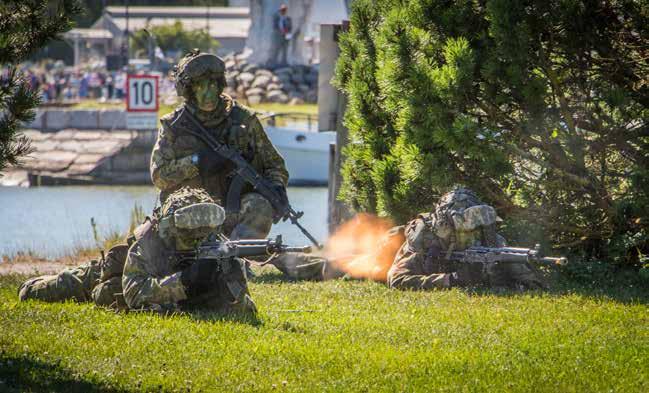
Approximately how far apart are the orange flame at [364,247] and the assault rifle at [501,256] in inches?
46.0

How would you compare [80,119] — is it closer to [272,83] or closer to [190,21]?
[272,83]

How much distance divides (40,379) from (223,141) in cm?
540

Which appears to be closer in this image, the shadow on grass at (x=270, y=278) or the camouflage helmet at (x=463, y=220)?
the camouflage helmet at (x=463, y=220)

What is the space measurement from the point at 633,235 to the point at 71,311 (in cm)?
556

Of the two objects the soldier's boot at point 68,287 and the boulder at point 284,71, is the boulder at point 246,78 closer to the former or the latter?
the boulder at point 284,71

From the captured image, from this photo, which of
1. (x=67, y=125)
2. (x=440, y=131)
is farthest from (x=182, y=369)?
(x=67, y=125)

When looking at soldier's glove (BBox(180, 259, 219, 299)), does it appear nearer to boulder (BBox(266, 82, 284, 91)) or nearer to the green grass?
the green grass

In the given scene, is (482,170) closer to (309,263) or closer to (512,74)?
(512,74)

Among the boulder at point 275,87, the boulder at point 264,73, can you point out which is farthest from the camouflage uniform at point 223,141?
the boulder at point 264,73

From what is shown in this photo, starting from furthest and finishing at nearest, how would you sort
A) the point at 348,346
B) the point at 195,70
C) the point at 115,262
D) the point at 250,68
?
the point at 250,68, the point at 195,70, the point at 115,262, the point at 348,346

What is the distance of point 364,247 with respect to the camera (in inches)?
537

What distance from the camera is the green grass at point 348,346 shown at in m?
7.46

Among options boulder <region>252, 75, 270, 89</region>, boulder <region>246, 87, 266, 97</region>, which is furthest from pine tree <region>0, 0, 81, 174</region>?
boulder <region>252, 75, 270, 89</region>

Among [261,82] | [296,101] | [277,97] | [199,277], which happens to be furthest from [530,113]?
[261,82]
